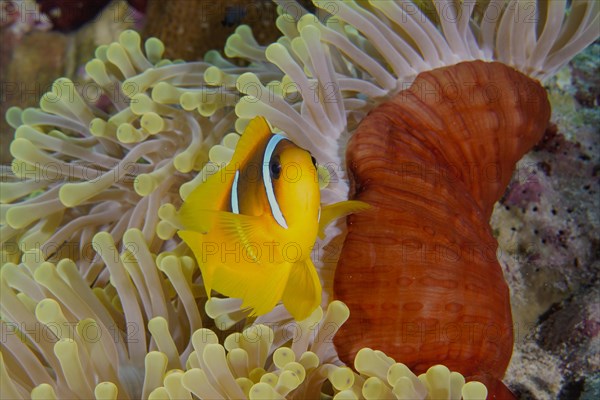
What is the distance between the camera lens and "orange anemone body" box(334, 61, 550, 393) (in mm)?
1149

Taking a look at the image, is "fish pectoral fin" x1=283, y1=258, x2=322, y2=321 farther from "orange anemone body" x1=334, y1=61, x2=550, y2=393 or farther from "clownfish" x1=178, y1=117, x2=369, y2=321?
"orange anemone body" x1=334, y1=61, x2=550, y2=393

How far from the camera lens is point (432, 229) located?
118cm

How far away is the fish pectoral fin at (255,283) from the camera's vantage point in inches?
38.2

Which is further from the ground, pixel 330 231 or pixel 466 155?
pixel 466 155

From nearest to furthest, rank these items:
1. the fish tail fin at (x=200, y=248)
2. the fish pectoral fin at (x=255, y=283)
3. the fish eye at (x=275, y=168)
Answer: the fish eye at (x=275, y=168)
the fish pectoral fin at (x=255, y=283)
the fish tail fin at (x=200, y=248)

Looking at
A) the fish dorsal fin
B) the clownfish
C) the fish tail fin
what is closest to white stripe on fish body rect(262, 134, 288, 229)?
the clownfish

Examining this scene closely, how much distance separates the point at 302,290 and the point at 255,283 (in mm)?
87

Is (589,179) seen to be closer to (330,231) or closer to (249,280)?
(330,231)

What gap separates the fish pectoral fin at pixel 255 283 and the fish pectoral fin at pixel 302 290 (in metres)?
0.03

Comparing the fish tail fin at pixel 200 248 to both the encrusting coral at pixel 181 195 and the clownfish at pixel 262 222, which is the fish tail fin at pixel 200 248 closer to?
the clownfish at pixel 262 222

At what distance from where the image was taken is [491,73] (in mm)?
1402

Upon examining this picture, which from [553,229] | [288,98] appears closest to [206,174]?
[288,98]

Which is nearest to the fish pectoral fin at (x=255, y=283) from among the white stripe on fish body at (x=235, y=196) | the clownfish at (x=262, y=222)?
the clownfish at (x=262, y=222)

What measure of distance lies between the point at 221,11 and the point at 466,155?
146 cm
